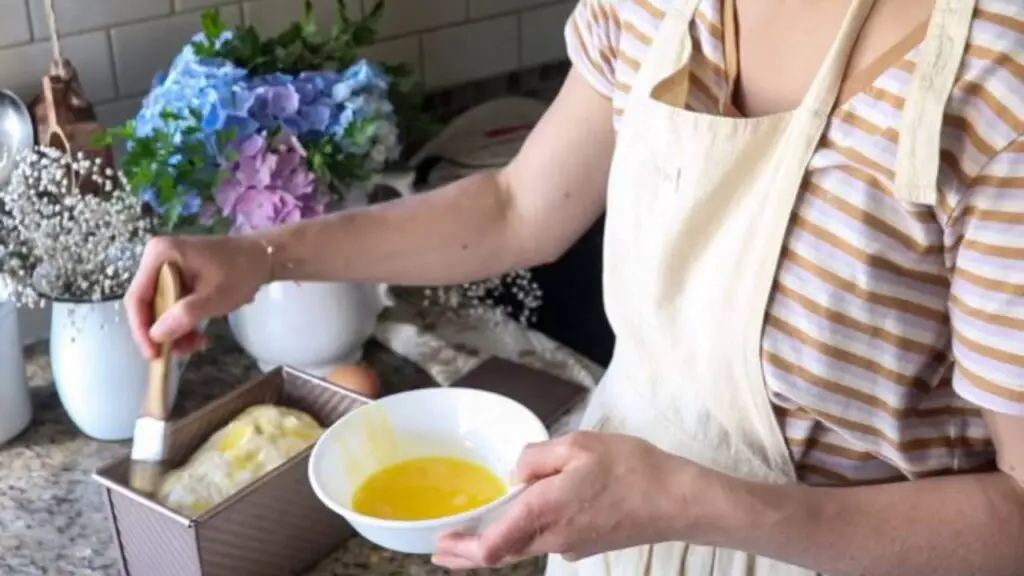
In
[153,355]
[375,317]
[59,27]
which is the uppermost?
[59,27]

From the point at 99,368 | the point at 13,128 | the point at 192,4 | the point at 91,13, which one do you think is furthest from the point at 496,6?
the point at 99,368

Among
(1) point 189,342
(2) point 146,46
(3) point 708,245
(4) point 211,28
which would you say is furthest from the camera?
(2) point 146,46

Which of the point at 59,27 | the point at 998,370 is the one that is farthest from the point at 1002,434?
the point at 59,27

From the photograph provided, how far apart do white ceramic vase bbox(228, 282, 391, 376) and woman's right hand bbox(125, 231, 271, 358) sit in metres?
0.25

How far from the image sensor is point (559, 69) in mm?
1651

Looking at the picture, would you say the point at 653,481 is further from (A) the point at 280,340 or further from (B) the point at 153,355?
(A) the point at 280,340

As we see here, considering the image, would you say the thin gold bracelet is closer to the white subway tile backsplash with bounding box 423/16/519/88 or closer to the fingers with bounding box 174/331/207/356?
the fingers with bounding box 174/331/207/356

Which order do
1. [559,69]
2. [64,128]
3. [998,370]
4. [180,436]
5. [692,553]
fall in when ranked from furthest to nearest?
1. [559,69]
2. [64,128]
3. [180,436]
4. [692,553]
5. [998,370]

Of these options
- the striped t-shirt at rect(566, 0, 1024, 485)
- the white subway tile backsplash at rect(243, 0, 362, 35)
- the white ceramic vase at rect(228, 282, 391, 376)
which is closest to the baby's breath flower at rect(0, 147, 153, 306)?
the white ceramic vase at rect(228, 282, 391, 376)

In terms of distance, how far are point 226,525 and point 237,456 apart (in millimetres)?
81

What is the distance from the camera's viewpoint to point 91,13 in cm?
119

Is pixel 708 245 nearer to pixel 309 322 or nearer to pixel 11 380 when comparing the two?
pixel 309 322

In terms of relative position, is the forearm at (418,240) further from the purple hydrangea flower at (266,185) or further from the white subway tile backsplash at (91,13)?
the white subway tile backsplash at (91,13)

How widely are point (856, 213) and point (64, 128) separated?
76 cm
